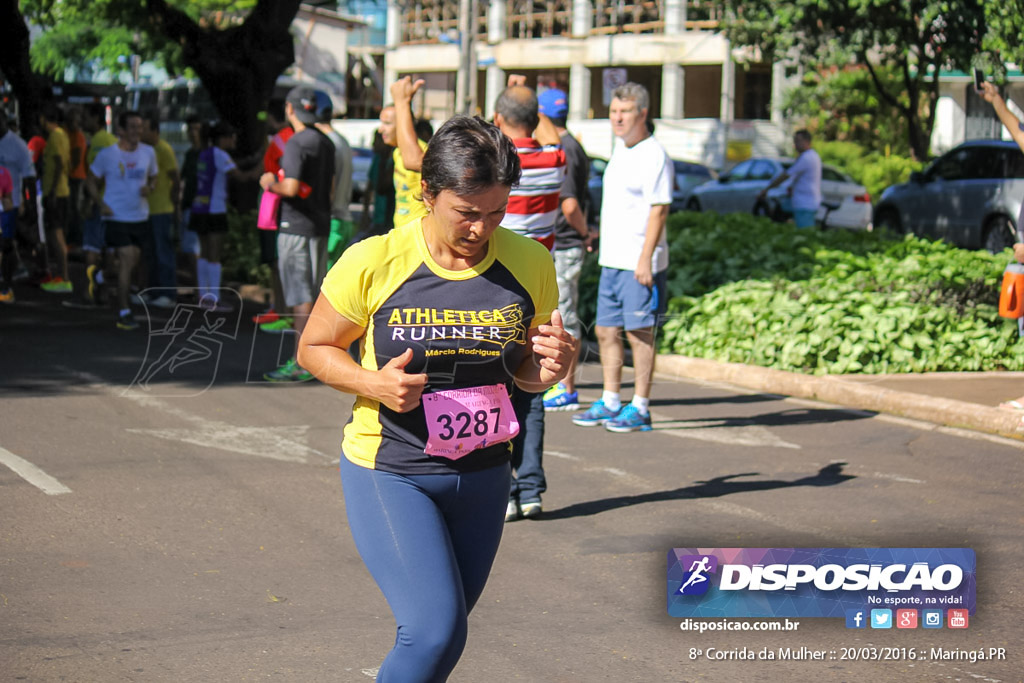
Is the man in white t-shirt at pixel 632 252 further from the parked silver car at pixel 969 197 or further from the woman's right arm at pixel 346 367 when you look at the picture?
the parked silver car at pixel 969 197

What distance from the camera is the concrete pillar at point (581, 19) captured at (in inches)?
1928

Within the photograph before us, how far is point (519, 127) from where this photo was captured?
22.7 ft

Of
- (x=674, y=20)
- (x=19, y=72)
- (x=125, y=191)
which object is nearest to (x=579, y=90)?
(x=674, y=20)

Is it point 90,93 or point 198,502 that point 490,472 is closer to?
point 198,502

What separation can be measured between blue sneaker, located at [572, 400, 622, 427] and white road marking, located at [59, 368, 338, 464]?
1.80m

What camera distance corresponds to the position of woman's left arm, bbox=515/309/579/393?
3.44m

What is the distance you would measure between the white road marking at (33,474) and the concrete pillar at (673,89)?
4141 centimetres

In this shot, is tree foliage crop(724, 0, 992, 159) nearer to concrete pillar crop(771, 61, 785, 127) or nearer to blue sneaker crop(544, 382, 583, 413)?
blue sneaker crop(544, 382, 583, 413)

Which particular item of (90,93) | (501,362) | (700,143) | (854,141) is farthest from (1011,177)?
(90,93)

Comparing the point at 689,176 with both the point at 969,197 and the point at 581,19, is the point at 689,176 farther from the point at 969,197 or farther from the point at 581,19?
the point at 581,19

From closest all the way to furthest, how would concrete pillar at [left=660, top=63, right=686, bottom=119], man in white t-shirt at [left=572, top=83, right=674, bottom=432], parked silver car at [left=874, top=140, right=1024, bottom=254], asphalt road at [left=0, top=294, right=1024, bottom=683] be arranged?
asphalt road at [left=0, top=294, right=1024, bottom=683] → man in white t-shirt at [left=572, top=83, right=674, bottom=432] → parked silver car at [left=874, top=140, right=1024, bottom=254] → concrete pillar at [left=660, top=63, right=686, bottom=119]

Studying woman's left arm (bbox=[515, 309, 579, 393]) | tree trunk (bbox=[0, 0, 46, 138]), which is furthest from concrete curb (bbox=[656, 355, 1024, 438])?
tree trunk (bbox=[0, 0, 46, 138])

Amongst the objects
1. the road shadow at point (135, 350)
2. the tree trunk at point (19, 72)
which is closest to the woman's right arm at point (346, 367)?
the road shadow at point (135, 350)

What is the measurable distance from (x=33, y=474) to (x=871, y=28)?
18.5 meters
